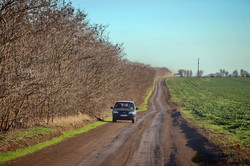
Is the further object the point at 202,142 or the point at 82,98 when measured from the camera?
the point at 82,98

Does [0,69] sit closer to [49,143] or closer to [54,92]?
[49,143]

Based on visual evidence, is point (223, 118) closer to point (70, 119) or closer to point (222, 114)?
point (222, 114)

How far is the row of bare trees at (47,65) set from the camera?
12.9m

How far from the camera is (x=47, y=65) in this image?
62.8 ft

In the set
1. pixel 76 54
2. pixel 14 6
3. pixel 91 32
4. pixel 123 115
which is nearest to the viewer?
pixel 14 6

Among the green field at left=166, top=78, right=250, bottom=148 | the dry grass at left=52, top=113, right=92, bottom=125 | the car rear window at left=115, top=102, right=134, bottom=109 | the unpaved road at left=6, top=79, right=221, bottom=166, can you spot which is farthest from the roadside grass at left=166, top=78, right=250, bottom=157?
the dry grass at left=52, top=113, right=92, bottom=125

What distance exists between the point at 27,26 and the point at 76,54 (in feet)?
26.9

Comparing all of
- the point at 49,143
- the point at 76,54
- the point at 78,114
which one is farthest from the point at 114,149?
the point at 78,114

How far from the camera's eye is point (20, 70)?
1541 centimetres

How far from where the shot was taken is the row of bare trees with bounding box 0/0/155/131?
1291 cm

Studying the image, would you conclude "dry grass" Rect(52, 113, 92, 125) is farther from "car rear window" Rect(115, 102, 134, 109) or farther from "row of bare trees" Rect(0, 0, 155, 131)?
"car rear window" Rect(115, 102, 134, 109)

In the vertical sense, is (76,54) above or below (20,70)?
above

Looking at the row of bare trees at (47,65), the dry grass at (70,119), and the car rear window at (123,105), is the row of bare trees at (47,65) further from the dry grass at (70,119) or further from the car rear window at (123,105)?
the car rear window at (123,105)

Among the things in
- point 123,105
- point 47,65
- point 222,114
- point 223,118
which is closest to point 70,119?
point 47,65
